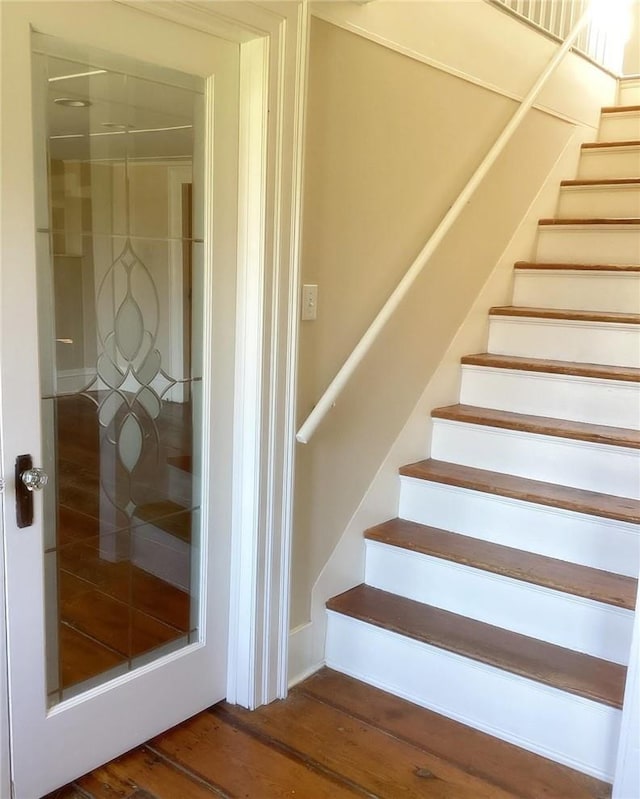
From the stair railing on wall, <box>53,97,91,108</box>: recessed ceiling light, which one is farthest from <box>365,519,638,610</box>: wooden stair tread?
the stair railing on wall

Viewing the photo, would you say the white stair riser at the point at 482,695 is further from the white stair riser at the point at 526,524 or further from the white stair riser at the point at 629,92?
the white stair riser at the point at 629,92

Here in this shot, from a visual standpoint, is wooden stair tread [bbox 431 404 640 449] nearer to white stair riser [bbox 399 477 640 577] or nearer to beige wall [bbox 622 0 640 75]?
white stair riser [bbox 399 477 640 577]

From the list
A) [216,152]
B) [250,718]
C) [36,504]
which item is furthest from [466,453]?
[36,504]

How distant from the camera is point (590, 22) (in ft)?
11.6

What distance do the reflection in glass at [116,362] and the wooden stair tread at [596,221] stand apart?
1943 millimetres

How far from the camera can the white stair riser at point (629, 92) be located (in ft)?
12.7

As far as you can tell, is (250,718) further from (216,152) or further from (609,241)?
(609,241)

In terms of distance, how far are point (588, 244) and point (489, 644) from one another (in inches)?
74.8

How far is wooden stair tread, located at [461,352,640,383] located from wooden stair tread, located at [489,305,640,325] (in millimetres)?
172

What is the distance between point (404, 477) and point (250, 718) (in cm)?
98

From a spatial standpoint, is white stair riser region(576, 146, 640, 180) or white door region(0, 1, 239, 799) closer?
white door region(0, 1, 239, 799)

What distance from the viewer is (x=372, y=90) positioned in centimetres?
224

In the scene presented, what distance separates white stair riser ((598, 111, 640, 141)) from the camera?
3.66m

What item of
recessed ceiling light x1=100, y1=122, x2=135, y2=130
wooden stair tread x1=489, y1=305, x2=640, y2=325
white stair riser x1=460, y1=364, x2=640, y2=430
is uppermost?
recessed ceiling light x1=100, y1=122, x2=135, y2=130
